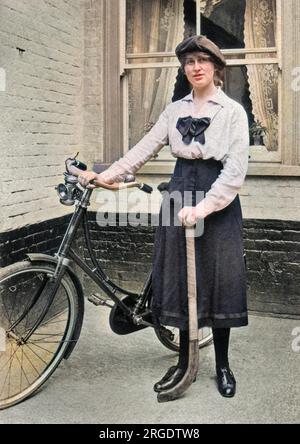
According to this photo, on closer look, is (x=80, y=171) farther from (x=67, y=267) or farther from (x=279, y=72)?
(x=279, y=72)

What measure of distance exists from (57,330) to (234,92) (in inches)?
104

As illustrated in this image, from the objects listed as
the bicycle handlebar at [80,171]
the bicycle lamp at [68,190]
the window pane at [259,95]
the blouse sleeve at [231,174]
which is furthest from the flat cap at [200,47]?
the window pane at [259,95]

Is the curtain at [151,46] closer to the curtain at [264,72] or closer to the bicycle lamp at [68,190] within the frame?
the curtain at [264,72]

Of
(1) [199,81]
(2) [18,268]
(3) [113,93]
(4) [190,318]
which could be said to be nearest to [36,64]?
(3) [113,93]

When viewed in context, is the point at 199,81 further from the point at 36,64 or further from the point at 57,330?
the point at 57,330

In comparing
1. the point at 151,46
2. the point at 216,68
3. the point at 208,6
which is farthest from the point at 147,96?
the point at 216,68

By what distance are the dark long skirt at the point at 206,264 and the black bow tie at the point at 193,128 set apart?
14 cm

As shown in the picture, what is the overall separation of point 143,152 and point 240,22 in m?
2.17

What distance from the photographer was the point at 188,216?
3.21 metres

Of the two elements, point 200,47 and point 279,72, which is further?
point 279,72

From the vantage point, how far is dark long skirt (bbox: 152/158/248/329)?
3.40 meters

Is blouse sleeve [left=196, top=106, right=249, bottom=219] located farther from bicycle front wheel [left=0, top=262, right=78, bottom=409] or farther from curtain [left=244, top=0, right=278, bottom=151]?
curtain [left=244, top=0, right=278, bottom=151]

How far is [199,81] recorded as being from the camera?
3332 millimetres

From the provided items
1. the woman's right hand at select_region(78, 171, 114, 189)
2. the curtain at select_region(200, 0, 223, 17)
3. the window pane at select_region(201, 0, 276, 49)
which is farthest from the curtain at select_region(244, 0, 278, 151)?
the woman's right hand at select_region(78, 171, 114, 189)
